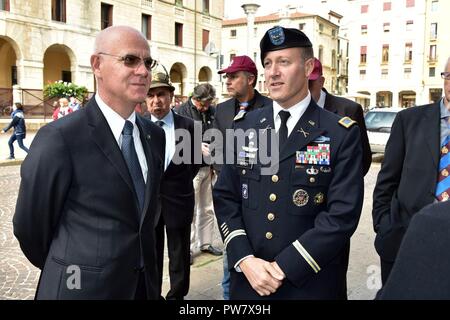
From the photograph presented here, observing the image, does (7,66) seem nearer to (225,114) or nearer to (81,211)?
(225,114)

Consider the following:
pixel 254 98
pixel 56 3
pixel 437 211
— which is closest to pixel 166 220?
pixel 254 98

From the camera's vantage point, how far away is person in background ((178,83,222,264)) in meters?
5.14

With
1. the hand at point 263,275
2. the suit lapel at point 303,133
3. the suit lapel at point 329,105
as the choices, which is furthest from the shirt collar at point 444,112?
Result: the hand at point 263,275

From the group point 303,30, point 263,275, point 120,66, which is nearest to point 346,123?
point 263,275

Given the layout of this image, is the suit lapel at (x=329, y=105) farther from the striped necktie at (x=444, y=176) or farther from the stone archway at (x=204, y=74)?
the stone archway at (x=204, y=74)

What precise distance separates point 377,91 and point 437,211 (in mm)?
65008

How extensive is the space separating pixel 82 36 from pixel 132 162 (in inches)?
1100

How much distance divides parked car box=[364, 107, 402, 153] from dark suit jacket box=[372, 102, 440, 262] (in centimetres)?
1113

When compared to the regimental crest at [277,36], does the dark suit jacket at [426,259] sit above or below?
below

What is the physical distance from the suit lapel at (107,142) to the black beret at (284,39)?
1005 mm

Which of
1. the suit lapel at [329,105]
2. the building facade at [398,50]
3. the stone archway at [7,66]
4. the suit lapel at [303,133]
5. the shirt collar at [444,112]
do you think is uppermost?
the building facade at [398,50]

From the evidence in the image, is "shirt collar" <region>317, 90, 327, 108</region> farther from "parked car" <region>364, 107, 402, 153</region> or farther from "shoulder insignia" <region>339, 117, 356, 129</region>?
"parked car" <region>364, 107, 402, 153</region>

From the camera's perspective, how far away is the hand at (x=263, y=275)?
2172 millimetres
